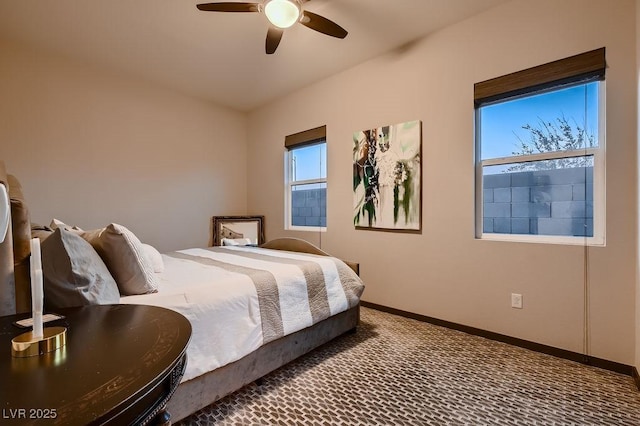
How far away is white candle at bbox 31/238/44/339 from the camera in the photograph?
0.81 metres

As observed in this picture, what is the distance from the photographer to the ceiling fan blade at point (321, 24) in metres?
2.23

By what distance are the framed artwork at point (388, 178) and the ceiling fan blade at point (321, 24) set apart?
114 centimetres

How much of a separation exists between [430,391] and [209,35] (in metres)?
3.41

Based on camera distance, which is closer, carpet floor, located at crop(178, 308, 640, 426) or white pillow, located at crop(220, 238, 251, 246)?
carpet floor, located at crop(178, 308, 640, 426)

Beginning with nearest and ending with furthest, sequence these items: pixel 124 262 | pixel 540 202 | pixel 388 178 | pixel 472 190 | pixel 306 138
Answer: pixel 124 262 < pixel 540 202 < pixel 472 190 < pixel 388 178 < pixel 306 138

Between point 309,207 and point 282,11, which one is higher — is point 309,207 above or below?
below

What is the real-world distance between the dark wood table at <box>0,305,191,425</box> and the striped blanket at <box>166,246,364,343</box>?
2.90ft

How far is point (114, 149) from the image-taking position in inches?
142

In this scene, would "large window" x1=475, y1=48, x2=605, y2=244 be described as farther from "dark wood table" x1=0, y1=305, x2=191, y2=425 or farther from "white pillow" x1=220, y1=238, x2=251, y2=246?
"white pillow" x1=220, y1=238, x2=251, y2=246

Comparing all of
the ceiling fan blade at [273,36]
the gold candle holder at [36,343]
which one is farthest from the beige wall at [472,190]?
the gold candle holder at [36,343]

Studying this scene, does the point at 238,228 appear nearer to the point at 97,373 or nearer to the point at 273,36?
the point at 273,36

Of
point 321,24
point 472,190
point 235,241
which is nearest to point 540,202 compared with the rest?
point 472,190

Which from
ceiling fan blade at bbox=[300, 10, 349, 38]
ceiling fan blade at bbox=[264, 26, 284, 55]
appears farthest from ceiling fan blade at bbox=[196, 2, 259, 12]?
ceiling fan blade at bbox=[300, 10, 349, 38]

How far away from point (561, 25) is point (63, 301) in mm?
3464
